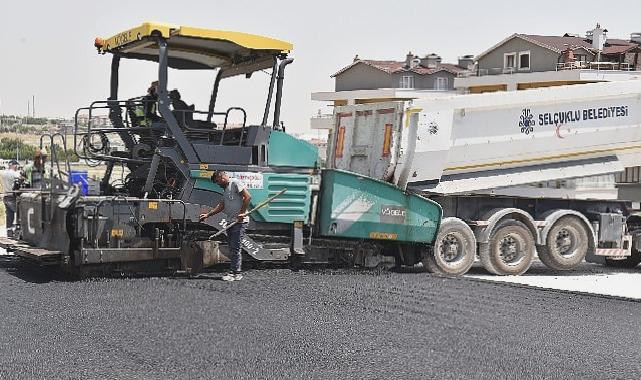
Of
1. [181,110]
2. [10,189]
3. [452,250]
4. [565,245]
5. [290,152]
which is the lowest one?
[452,250]

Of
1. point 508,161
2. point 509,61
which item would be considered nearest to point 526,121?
point 508,161

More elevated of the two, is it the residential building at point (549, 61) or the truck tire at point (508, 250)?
the residential building at point (549, 61)

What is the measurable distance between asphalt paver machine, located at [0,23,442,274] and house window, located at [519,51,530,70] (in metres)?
44.8

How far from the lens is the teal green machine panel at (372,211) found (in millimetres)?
11531

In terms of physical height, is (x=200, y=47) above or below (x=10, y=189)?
above

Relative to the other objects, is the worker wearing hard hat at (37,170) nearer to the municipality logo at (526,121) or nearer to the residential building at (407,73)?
the municipality logo at (526,121)

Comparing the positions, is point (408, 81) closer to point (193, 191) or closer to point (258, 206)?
point (258, 206)

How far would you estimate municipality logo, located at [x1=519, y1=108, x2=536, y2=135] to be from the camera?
12805mm

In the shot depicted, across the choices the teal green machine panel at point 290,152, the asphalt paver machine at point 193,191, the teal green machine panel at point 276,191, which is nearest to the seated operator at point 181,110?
the asphalt paver machine at point 193,191

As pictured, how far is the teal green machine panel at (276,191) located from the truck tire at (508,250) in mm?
2770

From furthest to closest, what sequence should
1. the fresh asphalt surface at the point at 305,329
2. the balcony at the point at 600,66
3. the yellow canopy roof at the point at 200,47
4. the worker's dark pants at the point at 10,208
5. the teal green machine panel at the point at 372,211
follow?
the balcony at the point at 600,66 → the worker's dark pants at the point at 10,208 → the teal green machine panel at the point at 372,211 → the yellow canopy roof at the point at 200,47 → the fresh asphalt surface at the point at 305,329

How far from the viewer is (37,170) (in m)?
12.2

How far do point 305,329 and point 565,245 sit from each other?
6.76 metres

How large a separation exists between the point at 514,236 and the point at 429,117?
2.17 metres
